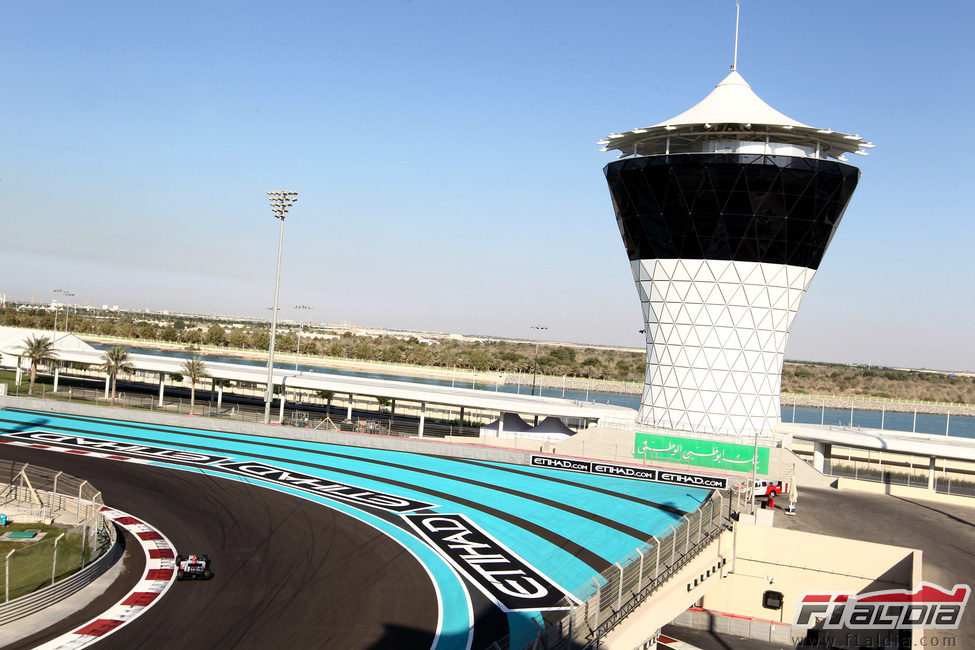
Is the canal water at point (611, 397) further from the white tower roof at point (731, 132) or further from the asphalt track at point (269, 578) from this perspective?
the asphalt track at point (269, 578)

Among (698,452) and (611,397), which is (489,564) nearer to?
(698,452)

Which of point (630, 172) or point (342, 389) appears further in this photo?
point (342, 389)

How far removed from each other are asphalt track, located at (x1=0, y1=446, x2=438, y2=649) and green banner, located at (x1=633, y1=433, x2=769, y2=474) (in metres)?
25.2

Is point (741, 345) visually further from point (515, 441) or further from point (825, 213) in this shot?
point (515, 441)

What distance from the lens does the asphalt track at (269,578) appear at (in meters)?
23.0

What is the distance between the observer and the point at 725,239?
2170 inches

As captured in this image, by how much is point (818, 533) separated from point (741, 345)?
2094 centimetres

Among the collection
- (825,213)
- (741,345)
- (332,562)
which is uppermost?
(825,213)

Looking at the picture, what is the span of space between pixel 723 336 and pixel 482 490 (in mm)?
22098

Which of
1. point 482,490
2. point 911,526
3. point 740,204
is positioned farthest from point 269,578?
point 740,204

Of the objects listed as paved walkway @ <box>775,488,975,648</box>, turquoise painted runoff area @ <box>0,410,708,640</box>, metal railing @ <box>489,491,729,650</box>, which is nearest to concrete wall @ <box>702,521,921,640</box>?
paved walkway @ <box>775,488,975,648</box>

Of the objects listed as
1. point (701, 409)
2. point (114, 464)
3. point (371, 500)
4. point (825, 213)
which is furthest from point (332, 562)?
point (825, 213)

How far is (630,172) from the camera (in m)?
57.4

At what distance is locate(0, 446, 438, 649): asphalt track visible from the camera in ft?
75.3
